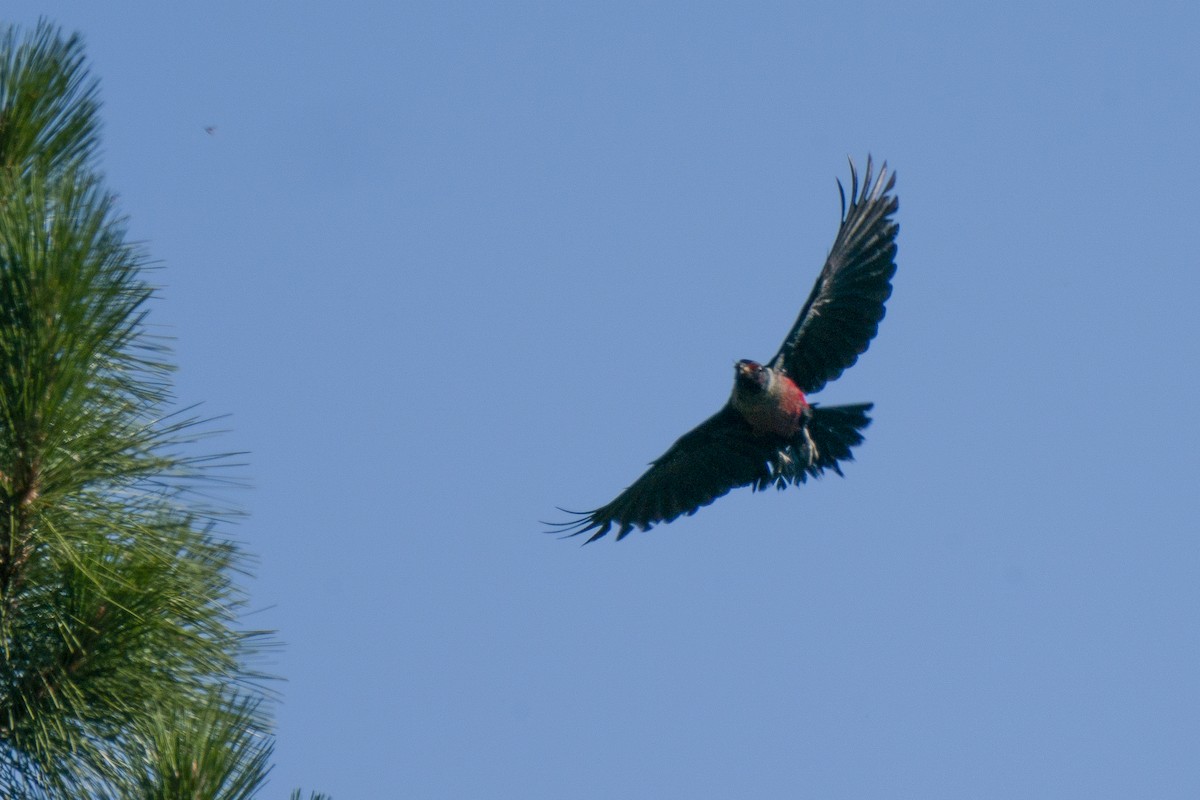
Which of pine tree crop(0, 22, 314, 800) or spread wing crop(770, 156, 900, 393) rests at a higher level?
spread wing crop(770, 156, 900, 393)

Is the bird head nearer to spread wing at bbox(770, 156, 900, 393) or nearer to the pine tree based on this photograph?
spread wing at bbox(770, 156, 900, 393)

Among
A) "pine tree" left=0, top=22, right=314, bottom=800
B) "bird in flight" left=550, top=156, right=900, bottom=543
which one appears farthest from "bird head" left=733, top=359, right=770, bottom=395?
"pine tree" left=0, top=22, right=314, bottom=800

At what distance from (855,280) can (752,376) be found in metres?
0.89

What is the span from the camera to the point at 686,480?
8.56 m

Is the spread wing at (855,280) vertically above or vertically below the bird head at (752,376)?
above

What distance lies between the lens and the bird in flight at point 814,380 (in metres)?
7.96

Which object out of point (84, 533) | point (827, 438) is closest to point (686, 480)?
point (827, 438)

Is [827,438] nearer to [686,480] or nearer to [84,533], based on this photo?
[686,480]

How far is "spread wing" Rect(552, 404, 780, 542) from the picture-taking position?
27.6ft

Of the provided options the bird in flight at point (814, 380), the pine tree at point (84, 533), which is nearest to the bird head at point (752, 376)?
the bird in flight at point (814, 380)

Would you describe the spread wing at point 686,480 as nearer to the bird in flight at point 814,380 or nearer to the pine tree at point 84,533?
the bird in flight at point 814,380

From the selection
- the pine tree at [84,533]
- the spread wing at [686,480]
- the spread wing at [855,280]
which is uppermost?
the spread wing at [855,280]

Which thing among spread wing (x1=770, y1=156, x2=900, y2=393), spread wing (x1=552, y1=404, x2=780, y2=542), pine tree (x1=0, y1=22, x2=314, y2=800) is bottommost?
pine tree (x1=0, y1=22, x2=314, y2=800)

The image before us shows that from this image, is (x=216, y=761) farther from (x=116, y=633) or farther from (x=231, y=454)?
(x=231, y=454)
